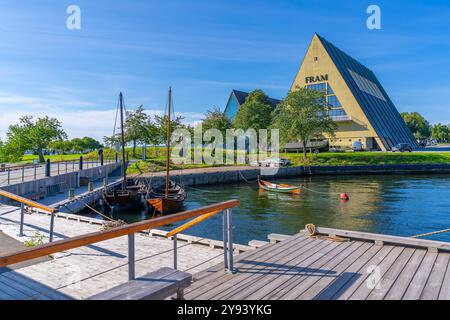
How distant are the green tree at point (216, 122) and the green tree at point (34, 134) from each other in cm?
2634

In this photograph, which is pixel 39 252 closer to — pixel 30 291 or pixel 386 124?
pixel 30 291

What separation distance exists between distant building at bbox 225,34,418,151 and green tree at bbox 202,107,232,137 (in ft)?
73.2

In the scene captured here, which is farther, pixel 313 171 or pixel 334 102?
pixel 334 102

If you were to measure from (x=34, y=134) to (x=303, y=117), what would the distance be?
43525 mm

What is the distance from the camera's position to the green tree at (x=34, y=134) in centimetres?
5205

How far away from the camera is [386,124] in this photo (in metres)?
76.3

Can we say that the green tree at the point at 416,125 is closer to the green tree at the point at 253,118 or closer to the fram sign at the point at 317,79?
the fram sign at the point at 317,79

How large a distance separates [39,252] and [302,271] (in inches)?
162

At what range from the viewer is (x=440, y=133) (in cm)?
13612

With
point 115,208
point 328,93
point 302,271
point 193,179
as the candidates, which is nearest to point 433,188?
point 193,179

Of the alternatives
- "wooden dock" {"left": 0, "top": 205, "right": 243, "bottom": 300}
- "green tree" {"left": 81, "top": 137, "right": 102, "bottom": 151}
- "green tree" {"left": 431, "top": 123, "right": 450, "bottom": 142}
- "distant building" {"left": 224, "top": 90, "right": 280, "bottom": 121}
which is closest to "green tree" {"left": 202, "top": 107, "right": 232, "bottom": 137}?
"distant building" {"left": 224, "top": 90, "right": 280, "bottom": 121}

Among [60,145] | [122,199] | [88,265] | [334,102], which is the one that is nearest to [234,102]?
[334,102]

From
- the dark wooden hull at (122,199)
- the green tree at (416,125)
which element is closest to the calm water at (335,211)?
the dark wooden hull at (122,199)

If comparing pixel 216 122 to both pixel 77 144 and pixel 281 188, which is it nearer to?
pixel 281 188
